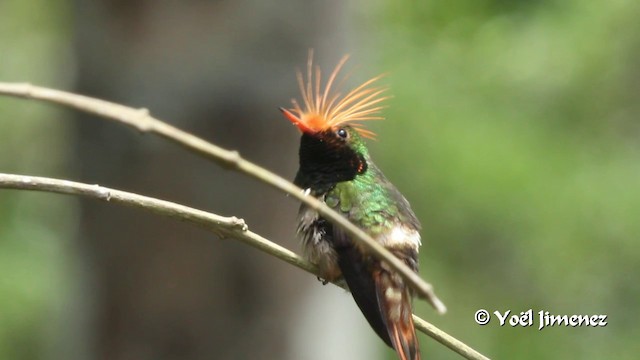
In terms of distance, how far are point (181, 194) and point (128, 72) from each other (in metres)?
0.61

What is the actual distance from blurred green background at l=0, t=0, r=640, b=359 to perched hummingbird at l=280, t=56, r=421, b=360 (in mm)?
1592

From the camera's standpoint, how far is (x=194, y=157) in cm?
464

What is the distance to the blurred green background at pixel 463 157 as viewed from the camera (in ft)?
16.1

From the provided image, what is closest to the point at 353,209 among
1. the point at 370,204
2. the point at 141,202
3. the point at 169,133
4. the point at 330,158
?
the point at 370,204

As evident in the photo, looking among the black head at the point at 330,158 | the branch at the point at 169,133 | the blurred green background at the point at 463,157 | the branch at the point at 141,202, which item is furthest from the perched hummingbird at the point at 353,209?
the blurred green background at the point at 463,157

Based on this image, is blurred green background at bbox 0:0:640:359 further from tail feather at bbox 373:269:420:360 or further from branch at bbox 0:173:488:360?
branch at bbox 0:173:488:360

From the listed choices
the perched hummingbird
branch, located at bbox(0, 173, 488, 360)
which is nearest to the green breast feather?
the perched hummingbird

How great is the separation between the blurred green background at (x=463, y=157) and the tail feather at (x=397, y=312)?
6.53ft

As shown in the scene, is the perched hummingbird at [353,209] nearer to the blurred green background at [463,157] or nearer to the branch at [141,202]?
the branch at [141,202]

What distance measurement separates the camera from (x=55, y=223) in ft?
23.2

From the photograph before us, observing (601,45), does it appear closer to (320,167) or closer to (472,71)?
(472,71)

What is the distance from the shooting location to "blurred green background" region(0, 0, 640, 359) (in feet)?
16.1

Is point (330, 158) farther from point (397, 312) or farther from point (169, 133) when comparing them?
point (169, 133)

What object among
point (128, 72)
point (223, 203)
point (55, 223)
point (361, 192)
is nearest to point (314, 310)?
point (223, 203)
